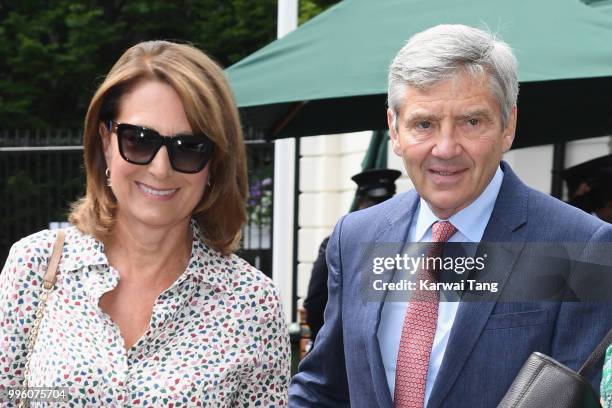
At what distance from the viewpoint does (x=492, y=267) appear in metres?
2.41

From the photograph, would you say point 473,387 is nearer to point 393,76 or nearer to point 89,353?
point 393,76

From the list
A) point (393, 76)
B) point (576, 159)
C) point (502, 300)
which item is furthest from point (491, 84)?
point (576, 159)

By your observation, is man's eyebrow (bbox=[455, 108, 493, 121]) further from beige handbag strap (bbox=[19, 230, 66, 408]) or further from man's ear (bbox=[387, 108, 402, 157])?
beige handbag strap (bbox=[19, 230, 66, 408])

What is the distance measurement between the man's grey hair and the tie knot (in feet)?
0.99

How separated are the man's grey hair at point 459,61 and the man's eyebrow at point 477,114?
47 millimetres

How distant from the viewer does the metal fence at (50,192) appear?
35.8 feet

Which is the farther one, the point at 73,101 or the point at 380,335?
the point at 73,101

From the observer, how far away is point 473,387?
7.55ft

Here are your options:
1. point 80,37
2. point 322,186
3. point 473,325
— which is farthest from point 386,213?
point 80,37

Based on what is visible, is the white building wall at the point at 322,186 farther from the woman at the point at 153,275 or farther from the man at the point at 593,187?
the woman at the point at 153,275

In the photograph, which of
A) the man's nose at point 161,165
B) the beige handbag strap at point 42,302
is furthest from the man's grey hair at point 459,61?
the beige handbag strap at point 42,302

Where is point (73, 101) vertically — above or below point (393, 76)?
below

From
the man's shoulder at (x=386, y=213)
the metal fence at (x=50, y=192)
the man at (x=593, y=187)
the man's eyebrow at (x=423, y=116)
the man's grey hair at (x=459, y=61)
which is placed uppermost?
the man's grey hair at (x=459, y=61)

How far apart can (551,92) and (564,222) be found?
238 centimetres
